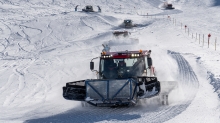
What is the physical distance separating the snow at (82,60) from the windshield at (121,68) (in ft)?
3.86

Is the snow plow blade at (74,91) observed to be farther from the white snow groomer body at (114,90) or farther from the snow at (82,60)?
the snow at (82,60)

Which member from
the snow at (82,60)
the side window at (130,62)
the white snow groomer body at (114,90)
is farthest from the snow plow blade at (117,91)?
the side window at (130,62)

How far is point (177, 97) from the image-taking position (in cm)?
1247

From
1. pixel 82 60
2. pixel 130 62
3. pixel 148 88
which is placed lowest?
pixel 148 88

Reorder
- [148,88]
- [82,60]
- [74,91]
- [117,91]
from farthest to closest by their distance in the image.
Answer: [82,60] → [74,91] → [148,88] → [117,91]

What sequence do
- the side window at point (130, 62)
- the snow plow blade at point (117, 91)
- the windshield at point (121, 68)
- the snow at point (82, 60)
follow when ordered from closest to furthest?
the snow at point (82, 60) < the snow plow blade at point (117, 91) < the windshield at point (121, 68) < the side window at point (130, 62)

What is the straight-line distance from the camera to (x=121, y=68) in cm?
1284

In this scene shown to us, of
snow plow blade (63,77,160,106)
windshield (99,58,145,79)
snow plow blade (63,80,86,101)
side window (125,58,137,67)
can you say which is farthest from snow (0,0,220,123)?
side window (125,58,137,67)

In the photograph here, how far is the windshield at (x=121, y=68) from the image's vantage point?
41.9 feet

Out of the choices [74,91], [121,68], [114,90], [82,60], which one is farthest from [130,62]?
[82,60]

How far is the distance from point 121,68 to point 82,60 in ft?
37.7

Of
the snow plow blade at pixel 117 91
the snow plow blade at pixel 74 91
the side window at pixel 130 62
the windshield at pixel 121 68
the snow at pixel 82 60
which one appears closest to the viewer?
the snow at pixel 82 60

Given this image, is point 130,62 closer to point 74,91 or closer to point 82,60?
point 74,91

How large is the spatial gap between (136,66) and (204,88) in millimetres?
2516
